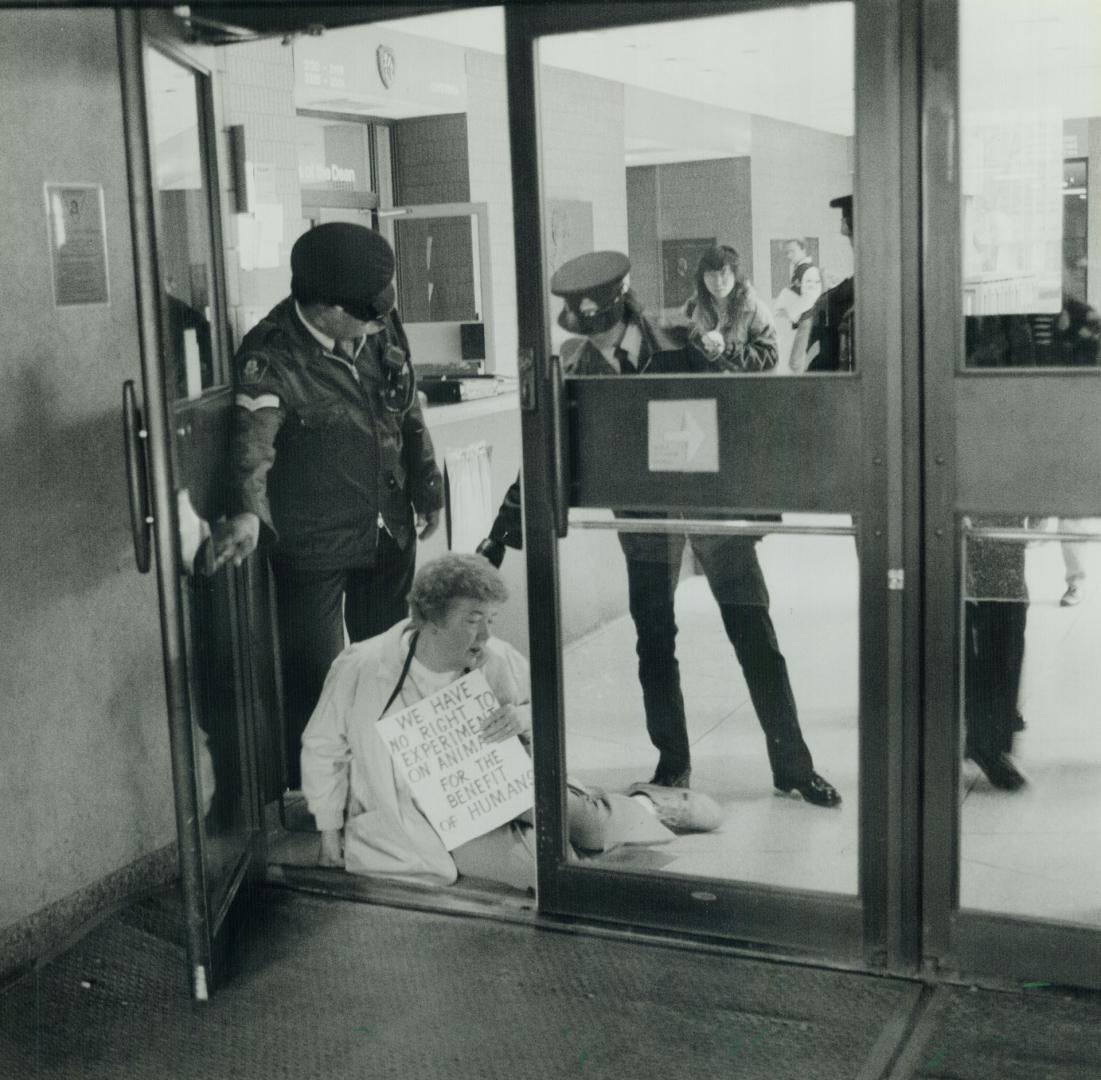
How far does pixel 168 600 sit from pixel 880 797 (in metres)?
1.39

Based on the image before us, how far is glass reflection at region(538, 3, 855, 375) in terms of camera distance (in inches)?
112

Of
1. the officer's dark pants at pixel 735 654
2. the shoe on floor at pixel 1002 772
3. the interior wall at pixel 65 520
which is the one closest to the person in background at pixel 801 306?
the officer's dark pants at pixel 735 654

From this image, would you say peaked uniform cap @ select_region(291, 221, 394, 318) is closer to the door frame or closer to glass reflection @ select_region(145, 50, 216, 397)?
glass reflection @ select_region(145, 50, 216, 397)

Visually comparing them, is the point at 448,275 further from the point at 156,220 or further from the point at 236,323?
the point at 156,220

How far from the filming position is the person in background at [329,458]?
3504mm

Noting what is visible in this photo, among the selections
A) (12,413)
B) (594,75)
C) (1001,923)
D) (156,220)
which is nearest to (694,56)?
(594,75)

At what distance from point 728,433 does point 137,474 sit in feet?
3.65

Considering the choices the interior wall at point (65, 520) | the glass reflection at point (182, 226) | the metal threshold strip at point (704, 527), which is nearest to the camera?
the glass reflection at point (182, 226)

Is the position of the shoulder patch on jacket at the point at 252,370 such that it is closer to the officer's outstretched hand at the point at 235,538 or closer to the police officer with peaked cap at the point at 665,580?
the officer's outstretched hand at the point at 235,538

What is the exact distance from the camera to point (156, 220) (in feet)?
9.21

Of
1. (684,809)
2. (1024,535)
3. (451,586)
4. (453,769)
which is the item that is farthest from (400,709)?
(1024,535)

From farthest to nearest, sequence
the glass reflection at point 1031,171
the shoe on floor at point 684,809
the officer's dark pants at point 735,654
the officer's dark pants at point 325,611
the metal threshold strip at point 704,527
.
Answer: the officer's dark pants at point 325,611 < the shoe on floor at point 684,809 < the officer's dark pants at point 735,654 < the metal threshold strip at point 704,527 < the glass reflection at point 1031,171

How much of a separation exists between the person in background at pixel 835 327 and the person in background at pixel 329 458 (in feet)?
3.62

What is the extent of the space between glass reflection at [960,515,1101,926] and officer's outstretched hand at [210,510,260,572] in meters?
1.48
